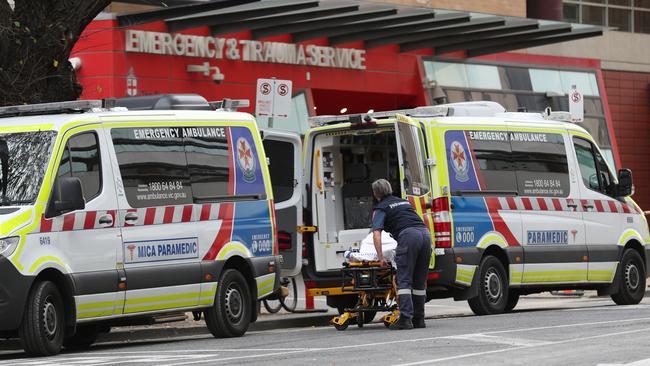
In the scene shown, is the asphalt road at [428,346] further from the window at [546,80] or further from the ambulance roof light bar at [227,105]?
the window at [546,80]

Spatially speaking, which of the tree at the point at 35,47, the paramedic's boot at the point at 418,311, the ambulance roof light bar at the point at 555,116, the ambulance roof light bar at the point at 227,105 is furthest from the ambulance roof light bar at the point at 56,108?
the ambulance roof light bar at the point at 555,116

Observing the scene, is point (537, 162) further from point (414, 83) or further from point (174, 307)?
point (414, 83)

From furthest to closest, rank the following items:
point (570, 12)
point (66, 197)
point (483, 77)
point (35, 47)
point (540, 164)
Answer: point (570, 12)
point (483, 77)
point (540, 164)
point (35, 47)
point (66, 197)

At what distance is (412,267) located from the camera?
666 inches

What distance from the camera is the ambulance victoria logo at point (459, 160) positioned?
19.3 metres

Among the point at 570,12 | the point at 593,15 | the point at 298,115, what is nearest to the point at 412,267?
the point at 298,115

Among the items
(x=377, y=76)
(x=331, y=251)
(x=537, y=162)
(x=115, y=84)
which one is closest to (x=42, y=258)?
(x=331, y=251)

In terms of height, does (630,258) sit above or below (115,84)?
below

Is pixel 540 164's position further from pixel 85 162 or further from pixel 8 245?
pixel 8 245

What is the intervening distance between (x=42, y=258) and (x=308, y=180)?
222 inches

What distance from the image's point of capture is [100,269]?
15312mm

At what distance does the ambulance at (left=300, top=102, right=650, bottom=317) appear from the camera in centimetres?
1895

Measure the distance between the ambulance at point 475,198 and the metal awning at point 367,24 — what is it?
28.8 ft

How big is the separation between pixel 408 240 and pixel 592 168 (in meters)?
5.65
